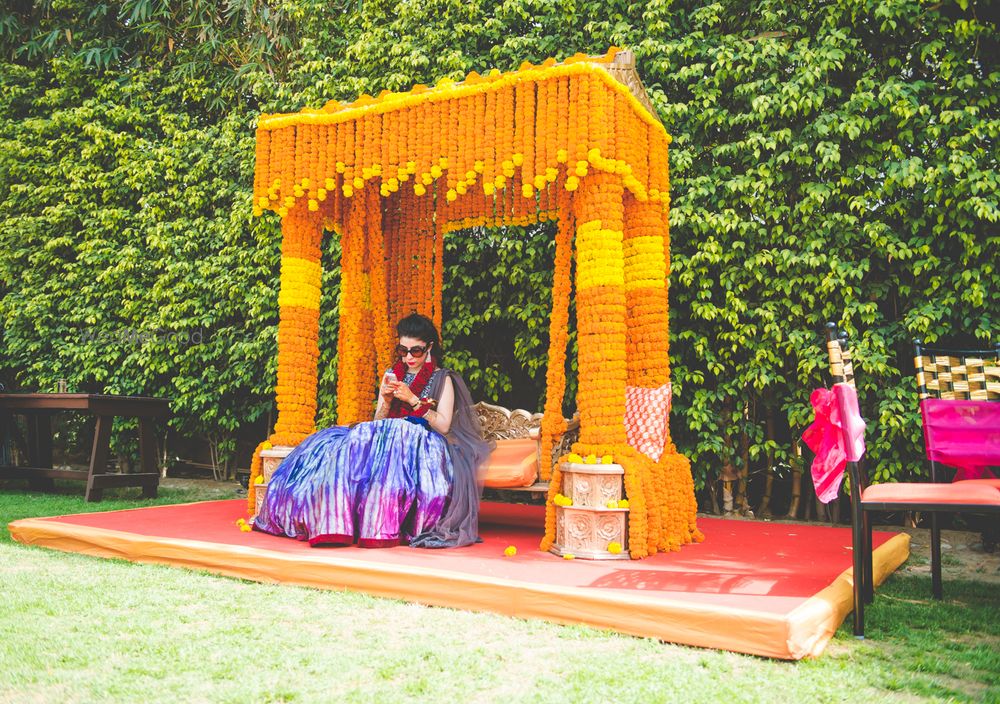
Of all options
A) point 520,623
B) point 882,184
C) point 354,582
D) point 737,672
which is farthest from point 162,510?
point 882,184

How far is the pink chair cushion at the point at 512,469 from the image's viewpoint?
4578 millimetres

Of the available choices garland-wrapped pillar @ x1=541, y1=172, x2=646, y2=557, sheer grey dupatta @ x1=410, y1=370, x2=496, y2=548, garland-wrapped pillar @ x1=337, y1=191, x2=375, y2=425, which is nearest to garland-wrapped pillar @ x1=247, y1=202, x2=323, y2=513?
garland-wrapped pillar @ x1=337, y1=191, x2=375, y2=425

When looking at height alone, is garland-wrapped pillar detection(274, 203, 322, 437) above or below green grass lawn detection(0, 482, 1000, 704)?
above

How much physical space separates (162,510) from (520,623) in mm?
3541

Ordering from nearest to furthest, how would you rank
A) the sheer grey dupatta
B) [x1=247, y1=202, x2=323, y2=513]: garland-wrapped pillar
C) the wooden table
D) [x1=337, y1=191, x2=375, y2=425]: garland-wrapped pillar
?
the sheer grey dupatta < [x1=247, y1=202, x2=323, y2=513]: garland-wrapped pillar < [x1=337, y1=191, x2=375, y2=425]: garland-wrapped pillar < the wooden table

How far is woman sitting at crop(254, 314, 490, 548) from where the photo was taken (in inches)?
164

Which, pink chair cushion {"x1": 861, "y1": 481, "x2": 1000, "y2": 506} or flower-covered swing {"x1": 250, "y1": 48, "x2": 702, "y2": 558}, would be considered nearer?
pink chair cushion {"x1": 861, "y1": 481, "x2": 1000, "y2": 506}

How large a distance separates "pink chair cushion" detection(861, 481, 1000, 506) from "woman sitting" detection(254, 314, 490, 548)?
2200 millimetres

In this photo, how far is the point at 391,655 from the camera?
2523mm

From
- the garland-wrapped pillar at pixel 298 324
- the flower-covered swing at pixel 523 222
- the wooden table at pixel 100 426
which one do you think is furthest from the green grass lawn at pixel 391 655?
the wooden table at pixel 100 426

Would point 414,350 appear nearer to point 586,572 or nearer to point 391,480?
point 391,480

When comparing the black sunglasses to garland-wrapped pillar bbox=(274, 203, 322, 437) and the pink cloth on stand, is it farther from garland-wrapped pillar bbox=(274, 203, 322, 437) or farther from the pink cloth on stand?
the pink cloth on stand

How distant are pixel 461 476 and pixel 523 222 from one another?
84.8 inches

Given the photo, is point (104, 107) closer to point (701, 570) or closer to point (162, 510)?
point (162, 510)
